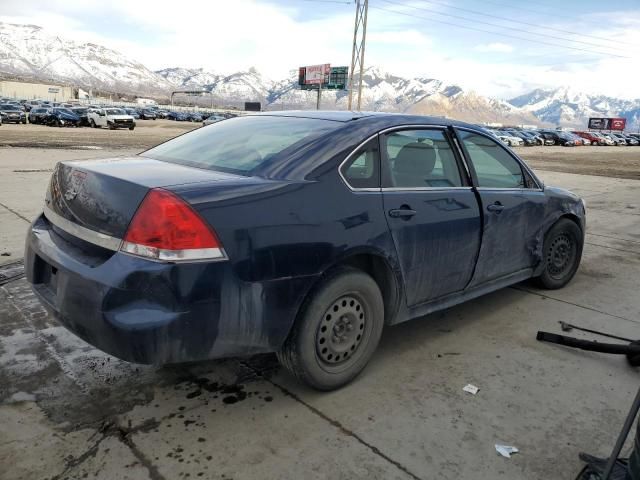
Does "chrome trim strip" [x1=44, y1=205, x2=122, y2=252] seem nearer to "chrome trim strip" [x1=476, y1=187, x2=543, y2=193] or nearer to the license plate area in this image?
the license plate area

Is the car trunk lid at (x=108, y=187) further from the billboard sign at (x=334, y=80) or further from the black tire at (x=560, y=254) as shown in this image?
the billboard sign at (x=334, y=80)

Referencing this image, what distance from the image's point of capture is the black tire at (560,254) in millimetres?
4680

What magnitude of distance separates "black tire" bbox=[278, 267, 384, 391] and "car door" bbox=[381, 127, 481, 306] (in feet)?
1.06

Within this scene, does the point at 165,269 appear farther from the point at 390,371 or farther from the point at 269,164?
the point at 390,371

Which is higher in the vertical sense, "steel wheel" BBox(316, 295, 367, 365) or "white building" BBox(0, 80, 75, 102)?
"white building" BBox(0, 80, 75, 102)

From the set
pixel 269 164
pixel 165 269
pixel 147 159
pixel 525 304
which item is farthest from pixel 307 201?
pixel 525 304

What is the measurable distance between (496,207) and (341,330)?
1.61 metres

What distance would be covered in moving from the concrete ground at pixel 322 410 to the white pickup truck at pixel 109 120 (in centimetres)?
3648

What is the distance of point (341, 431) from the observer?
2678mm

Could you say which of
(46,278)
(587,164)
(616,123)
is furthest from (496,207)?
(616,123)

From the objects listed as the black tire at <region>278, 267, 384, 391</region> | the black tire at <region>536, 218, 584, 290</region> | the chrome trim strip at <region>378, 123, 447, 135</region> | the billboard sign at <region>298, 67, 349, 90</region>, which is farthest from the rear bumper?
the billboard sign at <region>298, 67, 349, 90</region>

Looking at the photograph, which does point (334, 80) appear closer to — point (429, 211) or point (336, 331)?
point (429, 211)

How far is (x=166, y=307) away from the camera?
2.36 meters

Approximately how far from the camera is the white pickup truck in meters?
37.6
